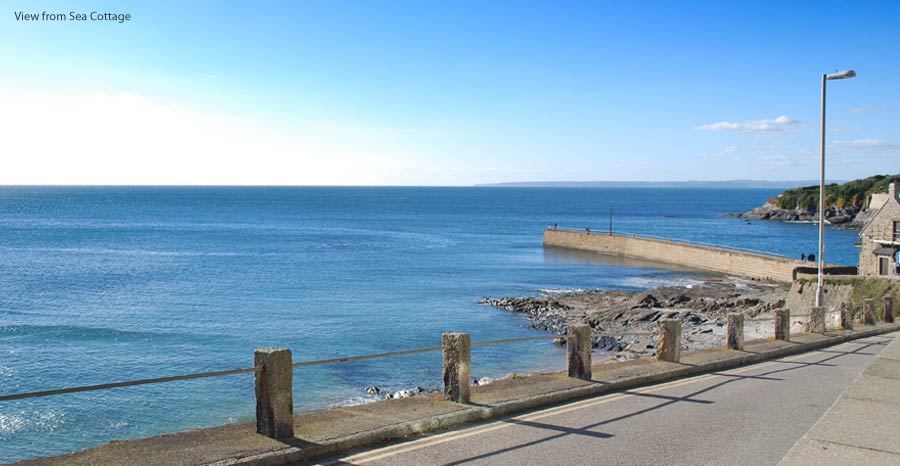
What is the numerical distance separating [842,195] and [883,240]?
107394 mm

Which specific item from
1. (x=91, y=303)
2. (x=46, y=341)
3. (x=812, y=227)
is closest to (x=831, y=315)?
(x=46, y=341)

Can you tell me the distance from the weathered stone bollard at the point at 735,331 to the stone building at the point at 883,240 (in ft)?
119

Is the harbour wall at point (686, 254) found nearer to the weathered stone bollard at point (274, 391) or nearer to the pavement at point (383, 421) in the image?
the pavement at point (383, 421)

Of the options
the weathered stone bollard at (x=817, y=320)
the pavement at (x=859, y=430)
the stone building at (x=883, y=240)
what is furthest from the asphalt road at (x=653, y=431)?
the stone building at (x=883, y=240)

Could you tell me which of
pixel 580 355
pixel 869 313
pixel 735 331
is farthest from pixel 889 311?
pixel 580 355

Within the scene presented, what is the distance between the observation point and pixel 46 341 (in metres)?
32.7

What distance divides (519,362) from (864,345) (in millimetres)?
13236

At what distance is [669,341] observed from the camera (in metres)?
14.0

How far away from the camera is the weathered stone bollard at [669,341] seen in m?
13.9

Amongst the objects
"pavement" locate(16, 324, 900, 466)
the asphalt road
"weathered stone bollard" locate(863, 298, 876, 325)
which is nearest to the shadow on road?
the asphalt road

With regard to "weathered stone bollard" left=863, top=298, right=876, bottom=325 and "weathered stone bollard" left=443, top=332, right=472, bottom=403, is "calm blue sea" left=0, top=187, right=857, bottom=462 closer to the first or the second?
"weathered stone bollard" left=863, top=298, right=876, bottom=325

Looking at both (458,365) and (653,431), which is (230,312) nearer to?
(458,365)

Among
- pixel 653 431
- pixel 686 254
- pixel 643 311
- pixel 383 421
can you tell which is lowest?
pixel 643 311

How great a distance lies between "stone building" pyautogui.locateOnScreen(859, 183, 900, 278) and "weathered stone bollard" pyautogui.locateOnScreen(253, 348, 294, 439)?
46.7 m
